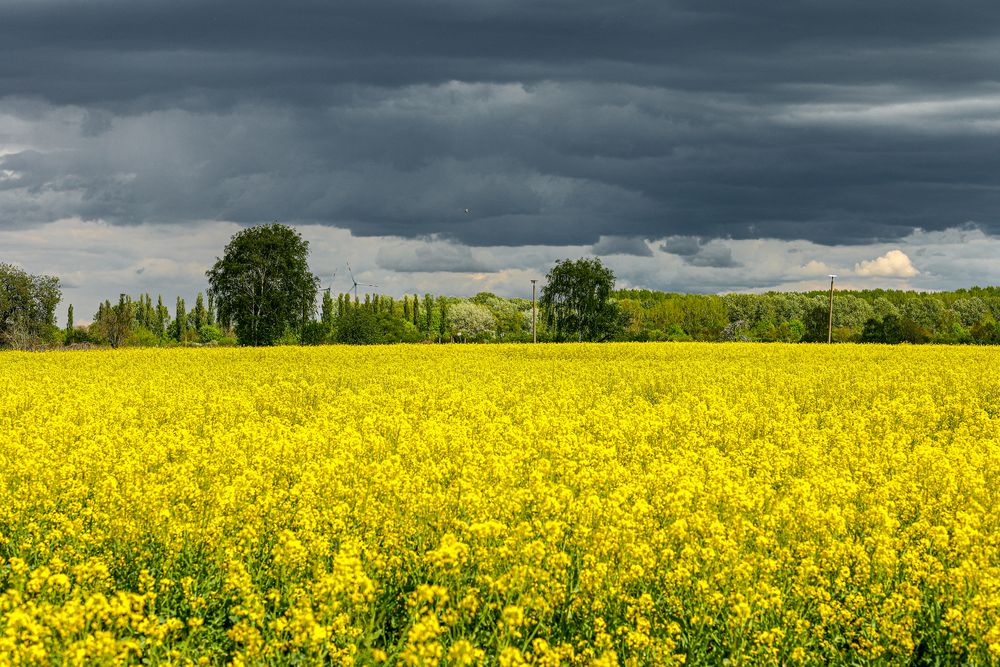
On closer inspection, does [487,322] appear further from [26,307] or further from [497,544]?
[497,544]

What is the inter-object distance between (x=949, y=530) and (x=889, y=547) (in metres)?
2.13

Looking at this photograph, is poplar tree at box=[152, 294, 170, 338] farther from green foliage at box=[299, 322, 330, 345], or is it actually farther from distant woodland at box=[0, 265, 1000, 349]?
green foliage at box=[299, 322, 330, 345]

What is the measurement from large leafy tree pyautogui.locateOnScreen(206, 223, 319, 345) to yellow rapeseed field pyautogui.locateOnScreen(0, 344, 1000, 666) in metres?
62.7

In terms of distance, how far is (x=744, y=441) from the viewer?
15570 millimetres

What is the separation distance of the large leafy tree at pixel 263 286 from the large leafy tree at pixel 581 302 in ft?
93.8

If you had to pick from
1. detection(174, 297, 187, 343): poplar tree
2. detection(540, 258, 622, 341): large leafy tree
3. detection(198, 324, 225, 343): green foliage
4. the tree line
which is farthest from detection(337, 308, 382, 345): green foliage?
detection(174, 297, 187, 343): poplar tree

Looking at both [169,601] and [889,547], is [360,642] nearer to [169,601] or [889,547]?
[169,601]

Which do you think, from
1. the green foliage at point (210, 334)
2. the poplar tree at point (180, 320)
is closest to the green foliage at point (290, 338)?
the green foliage at point (210, 334)

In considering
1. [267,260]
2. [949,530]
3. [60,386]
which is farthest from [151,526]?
[267,260]

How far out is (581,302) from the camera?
97938 mm

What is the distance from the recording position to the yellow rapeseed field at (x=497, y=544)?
260 inches

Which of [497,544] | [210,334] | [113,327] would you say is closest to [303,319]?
[113,327]

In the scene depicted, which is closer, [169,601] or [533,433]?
[169,601]

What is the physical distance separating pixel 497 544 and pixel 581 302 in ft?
297
